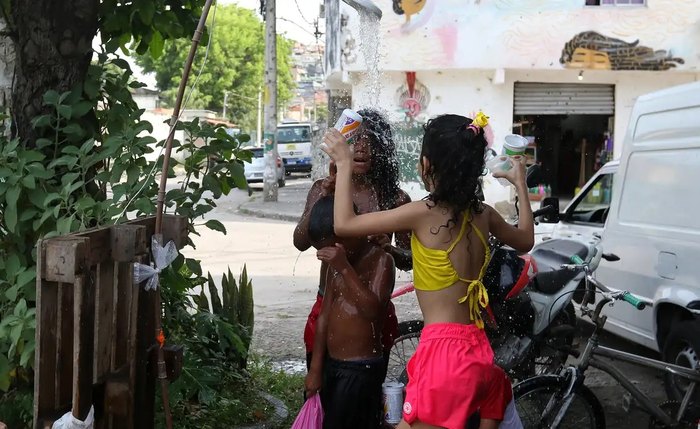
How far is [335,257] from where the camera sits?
9.01ft

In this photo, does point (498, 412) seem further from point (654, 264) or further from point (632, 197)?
point (632, 197)

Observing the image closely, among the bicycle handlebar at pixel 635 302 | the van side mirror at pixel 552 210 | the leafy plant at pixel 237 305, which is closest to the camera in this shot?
the bicycle handlebar at pixel 635 302

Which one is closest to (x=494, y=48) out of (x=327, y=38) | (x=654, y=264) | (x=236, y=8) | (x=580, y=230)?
(x=327, y=38)

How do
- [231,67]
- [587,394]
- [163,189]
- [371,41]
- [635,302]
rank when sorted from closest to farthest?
[163,189] < [635,302] < [587,394] < [371,41] < [231,67]

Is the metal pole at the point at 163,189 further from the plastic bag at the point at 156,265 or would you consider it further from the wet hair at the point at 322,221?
the wet hair at the point at 322,221

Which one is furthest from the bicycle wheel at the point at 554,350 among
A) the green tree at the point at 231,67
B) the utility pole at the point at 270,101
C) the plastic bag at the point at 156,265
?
the green tree at the point at 231,67

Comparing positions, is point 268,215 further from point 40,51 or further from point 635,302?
point 635,302

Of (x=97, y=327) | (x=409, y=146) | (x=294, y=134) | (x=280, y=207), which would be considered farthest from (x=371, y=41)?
(x=294, y=134)

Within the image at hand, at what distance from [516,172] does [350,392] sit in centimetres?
107

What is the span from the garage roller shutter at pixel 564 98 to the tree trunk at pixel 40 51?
14309 mm

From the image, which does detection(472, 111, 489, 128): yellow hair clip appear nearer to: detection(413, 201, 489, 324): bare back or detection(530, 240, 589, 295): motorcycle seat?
detection(413, 201, 489, 324): bare back

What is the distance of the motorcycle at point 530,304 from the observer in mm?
3986

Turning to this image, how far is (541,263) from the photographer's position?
4633 millimetres

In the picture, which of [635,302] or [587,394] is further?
[587,394]
